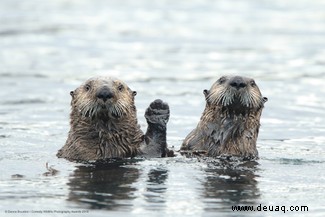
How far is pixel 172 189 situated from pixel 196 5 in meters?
19.7

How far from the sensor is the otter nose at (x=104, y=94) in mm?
11219

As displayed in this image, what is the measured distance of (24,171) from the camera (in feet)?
37.4

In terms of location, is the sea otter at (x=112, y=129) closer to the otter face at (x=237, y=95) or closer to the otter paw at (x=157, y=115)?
the otter paw at (x=157, y=115)

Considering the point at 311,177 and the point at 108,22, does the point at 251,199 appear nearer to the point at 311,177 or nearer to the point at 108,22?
the point at 311,177

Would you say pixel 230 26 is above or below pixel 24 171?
above

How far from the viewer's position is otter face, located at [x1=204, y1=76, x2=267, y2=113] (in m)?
11.8

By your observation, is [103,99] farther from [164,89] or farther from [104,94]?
[164,89]

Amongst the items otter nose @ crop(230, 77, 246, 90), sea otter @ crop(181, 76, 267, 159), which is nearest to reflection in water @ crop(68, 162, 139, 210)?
sea otter @ crop(181, 76, 267, 159)

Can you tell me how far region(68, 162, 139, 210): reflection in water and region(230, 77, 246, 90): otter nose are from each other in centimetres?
156

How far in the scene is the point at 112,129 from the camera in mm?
11656

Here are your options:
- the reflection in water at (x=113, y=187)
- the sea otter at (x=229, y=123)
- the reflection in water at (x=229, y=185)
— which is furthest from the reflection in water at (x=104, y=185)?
the sea otter at (x=229, y=123)

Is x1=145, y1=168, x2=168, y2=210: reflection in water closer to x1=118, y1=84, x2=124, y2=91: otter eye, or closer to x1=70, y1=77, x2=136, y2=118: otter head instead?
x1=70, y1=77, x2=136, y2=118: otter head

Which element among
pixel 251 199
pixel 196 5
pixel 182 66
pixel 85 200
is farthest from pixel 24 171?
pixel 196 5

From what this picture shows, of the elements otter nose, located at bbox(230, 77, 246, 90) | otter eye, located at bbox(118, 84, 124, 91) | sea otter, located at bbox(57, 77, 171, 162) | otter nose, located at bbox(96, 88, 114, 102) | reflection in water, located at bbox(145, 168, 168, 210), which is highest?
otter nose, located at bbox(230, 77, 246, 90)
